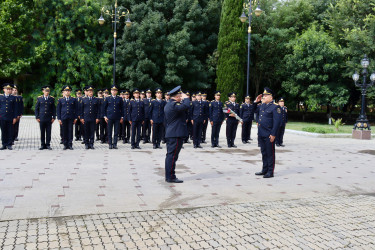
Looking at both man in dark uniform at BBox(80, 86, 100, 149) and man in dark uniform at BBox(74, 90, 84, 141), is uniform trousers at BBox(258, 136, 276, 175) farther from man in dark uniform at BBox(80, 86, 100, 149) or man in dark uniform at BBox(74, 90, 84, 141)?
man in dark uniform at BBox(74, 90, 84, 141)

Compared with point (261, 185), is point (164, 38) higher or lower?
higher

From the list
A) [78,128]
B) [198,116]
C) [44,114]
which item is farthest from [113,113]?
[198,116]

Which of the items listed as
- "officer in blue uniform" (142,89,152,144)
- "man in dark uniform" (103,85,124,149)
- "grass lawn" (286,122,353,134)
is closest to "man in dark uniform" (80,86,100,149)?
"man in dark uniform" (103,85,124,149)

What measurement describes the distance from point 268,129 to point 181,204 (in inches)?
130

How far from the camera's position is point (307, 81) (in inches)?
1257

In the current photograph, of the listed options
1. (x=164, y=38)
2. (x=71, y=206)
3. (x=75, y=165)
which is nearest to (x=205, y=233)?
(x=71, y=206)

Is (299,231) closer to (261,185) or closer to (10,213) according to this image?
(261,185)

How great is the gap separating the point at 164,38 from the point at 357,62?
16.4 meters

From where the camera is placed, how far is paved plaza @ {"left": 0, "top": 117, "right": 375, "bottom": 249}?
426 cm

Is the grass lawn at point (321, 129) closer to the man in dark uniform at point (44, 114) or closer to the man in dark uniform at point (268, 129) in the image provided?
the man in dark uniform at point (268, 129)

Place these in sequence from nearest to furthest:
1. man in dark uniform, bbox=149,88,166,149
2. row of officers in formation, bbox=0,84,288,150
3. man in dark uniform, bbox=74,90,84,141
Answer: row of officers in formation, bbox=0,84,288,150 → man in dark uniform, bbox=149,88,166,149 → man in dark uniform, bbox=74,90,84,141

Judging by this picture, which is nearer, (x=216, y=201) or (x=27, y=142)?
(x=216, y=201)

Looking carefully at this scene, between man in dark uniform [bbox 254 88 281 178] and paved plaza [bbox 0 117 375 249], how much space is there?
→ 0.42 m

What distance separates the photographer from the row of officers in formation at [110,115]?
11.2 metres
